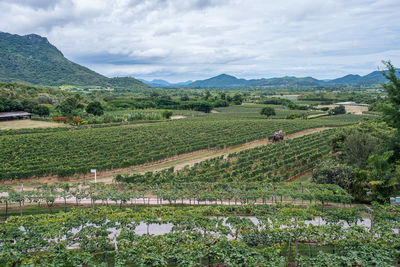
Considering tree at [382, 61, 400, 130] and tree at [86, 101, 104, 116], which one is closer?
tree at [382, 61, 400, 130]

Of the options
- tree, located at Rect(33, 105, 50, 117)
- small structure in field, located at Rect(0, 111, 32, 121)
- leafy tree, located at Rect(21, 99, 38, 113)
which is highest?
leafy tree, located at Rect(21, 99, 38, 113)

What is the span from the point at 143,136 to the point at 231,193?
30.4 meters

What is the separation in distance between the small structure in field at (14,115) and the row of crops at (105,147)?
32.5 m

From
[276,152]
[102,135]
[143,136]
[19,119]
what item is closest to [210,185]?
[276,152]

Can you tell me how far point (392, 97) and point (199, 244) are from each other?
591 inches

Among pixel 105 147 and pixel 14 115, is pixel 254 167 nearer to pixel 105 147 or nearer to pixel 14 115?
pixel 105 147

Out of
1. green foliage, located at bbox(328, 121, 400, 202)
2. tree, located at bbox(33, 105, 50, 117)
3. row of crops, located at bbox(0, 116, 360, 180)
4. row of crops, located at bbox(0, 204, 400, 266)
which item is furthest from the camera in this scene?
tree, located at bbox(33, 105, 50, 117)

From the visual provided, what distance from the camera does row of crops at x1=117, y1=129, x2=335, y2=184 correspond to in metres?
24.5

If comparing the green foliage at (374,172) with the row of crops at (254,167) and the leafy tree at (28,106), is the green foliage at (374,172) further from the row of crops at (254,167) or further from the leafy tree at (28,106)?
the leafy tree at (28,106)

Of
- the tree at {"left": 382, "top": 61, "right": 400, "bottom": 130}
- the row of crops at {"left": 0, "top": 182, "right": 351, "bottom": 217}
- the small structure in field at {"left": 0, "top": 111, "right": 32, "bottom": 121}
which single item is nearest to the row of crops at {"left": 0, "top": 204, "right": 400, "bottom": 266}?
the row of crops at {"left": 0, "top": 182, "right": 351, "bottom": 217}

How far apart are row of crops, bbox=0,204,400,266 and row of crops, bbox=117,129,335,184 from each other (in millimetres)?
10483

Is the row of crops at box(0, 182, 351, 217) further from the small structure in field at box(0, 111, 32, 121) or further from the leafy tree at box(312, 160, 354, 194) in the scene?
the small structure in field at box(0, 111, 32, 121)

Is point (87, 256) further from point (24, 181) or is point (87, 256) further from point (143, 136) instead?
point (143, 136)

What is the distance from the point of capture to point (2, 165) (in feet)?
91.4
